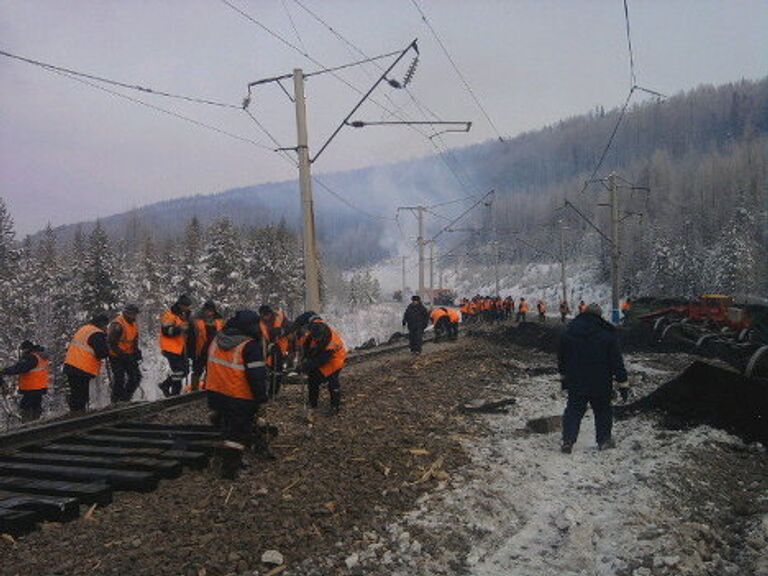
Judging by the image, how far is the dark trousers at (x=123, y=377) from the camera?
11.2 metres

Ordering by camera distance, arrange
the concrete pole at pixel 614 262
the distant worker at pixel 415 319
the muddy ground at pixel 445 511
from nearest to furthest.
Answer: the muddy ground at pixel 445 511
the distant worker at pixel 415 319
the concrete pole at pixel 614 262

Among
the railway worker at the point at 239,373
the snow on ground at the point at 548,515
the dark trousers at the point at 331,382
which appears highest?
the railway worker at the point at 239,373

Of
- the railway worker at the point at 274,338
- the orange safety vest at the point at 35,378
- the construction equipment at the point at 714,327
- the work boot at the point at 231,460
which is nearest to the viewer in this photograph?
the work boot at the point at 231,460

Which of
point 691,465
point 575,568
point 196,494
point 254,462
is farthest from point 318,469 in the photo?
point 691,465

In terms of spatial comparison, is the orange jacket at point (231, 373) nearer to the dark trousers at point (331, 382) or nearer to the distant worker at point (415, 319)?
the dark trousers at point (331, 382)

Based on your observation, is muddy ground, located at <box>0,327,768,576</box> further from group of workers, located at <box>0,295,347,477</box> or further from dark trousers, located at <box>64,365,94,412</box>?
dark trousers, located at <box>64,365,94,412</box>

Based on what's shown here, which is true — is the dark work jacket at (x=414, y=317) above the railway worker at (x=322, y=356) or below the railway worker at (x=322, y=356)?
below

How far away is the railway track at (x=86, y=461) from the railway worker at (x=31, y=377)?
424 cm

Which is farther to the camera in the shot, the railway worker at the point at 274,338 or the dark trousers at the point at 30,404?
the dark trousers at the point at 30,404

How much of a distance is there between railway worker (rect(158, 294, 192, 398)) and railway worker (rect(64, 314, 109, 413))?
1.41 meters

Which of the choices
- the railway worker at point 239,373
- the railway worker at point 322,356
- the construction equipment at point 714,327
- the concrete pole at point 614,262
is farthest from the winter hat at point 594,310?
the concrete pole at point 614,262

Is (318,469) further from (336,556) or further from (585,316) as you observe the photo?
(585,316)

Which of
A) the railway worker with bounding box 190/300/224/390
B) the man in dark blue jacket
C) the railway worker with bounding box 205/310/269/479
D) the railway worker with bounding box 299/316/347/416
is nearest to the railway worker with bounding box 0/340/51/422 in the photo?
the railway worker with bounding box 190/300/224/390

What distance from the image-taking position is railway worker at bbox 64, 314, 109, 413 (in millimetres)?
10016
